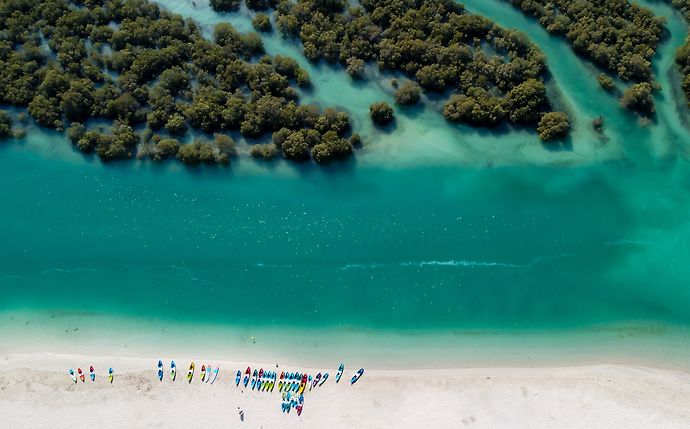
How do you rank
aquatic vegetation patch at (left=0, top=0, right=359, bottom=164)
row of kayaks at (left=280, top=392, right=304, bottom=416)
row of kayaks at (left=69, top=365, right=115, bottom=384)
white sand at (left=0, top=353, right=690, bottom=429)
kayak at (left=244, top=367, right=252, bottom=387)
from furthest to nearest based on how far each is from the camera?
aquatic vegetation patch at (left=0, top=0, right=359, bottom=164) < row of kayaks at (left=69, top=365, right=115, bottom=384) < kayak at (left=244, top=367, right=252, bottom=387) < row of kayaks at (left=280, top=392, right=304, bottom=416) < white sand at (left=0, top=353, right=690, bottom=429)

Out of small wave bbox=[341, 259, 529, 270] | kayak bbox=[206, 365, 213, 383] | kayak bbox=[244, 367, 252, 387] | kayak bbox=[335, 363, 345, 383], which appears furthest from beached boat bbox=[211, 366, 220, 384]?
small wave bbox=[341, 259, 529, 270]

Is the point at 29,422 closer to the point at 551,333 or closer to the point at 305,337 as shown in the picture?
the point at 305,337

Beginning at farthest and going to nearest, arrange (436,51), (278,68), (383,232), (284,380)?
1. (278,68)
2. (436,51)
3. (383,232)
4. (284,380)

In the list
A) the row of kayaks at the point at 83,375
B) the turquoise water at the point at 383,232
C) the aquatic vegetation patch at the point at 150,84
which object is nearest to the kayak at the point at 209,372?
the turquoise water at the point at 383,232

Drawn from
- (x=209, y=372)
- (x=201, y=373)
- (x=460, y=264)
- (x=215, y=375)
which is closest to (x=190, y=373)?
(x=201, y=373)


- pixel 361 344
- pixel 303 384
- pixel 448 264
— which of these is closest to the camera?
pixel 303 384

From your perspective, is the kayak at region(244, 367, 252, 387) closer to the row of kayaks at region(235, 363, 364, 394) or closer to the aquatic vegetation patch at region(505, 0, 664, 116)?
the row of kayaks at region(235, 363, 364, 394)

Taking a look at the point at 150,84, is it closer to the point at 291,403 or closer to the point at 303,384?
the point at 303,384
